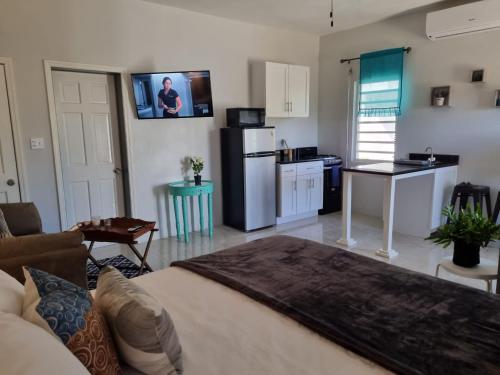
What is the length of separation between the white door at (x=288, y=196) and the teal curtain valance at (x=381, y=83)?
5.27 feet

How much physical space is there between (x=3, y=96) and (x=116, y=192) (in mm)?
1493

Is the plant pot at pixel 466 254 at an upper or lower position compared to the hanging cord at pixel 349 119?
lower

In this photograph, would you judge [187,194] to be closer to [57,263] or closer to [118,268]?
[118,268]

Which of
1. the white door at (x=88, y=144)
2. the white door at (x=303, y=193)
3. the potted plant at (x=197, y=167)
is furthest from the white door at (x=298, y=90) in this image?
the white door at (x=88, y=144)

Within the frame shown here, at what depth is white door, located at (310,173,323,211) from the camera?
525cm

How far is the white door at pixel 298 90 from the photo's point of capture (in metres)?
5.19

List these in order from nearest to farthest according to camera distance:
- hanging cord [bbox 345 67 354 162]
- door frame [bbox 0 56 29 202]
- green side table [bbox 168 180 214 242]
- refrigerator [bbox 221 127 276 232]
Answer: door frame [bbox 0 56 29 202], green side table [bbox 168 180 214 242], refrigerator [bbox 221 127 276 232], hanging cord [bbox 345 67 354 162]

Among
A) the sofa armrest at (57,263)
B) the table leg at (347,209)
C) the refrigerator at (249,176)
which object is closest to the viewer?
the sofa armrest at (57,263)

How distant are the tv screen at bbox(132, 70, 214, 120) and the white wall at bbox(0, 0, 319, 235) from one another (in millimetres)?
157

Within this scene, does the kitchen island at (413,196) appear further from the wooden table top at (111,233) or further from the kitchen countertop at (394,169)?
the wooden table top at (111,233)

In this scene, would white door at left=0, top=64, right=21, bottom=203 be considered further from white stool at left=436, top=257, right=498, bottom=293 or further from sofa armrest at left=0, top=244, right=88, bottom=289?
white stool at left=436, top=257, right=498, bottom=293

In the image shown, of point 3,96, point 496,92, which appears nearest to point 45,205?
point 3,96

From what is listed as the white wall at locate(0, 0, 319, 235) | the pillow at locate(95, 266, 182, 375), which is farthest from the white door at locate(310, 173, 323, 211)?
the pillow at locate(95, 266, 182, 375)

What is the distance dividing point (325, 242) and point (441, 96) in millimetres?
2361
